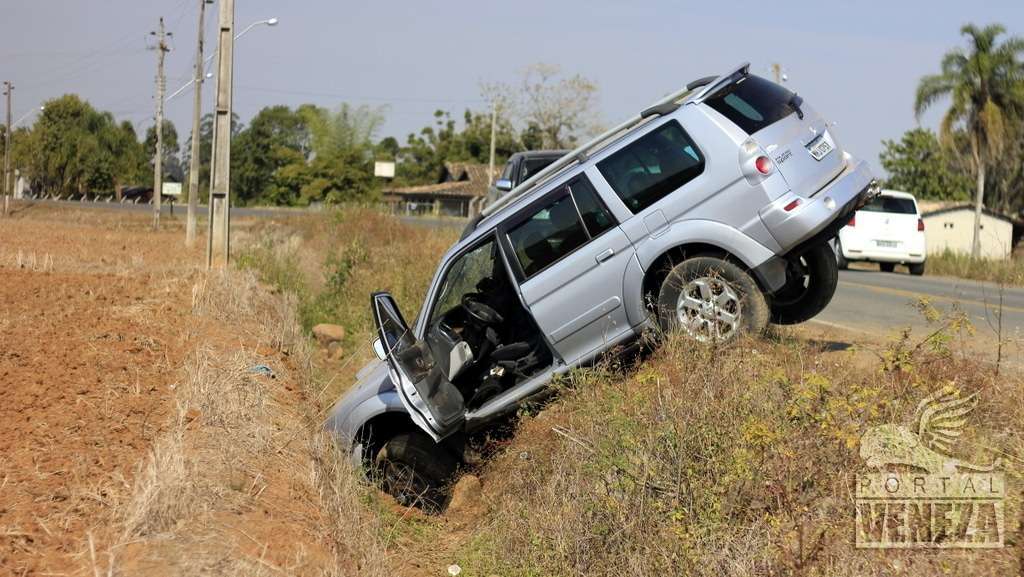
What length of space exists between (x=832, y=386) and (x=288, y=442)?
12.4 feet

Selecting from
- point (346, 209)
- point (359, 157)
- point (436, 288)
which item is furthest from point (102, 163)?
point (436, 288)

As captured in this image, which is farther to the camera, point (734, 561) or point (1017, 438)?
point (1017, 438)

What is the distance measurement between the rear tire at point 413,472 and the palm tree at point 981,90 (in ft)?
139

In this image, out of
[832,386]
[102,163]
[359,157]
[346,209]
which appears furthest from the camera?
[102,163]

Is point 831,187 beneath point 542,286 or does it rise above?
above

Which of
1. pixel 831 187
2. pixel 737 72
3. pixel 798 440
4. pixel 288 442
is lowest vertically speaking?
pixel 288 442

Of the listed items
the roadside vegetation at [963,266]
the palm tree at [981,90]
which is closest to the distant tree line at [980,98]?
the palm tree at [981,90]

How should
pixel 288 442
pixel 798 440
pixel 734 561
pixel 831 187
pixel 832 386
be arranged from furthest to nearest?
pixel 831 187
pixel 288 442
pixel 832 386
pixel 798 440
pixel 734 561

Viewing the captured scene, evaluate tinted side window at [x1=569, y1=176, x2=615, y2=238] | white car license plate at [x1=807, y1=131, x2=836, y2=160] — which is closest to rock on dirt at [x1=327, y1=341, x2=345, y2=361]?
tinted side window at [x1=569, y1=176, x2=615, y2=238]

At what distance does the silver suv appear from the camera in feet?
29.3

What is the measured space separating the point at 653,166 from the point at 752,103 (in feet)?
3.13

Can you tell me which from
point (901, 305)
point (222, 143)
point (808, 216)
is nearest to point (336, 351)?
point (222, 143)

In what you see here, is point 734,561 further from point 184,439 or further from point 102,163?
point 102,163

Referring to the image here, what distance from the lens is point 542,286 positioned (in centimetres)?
927
